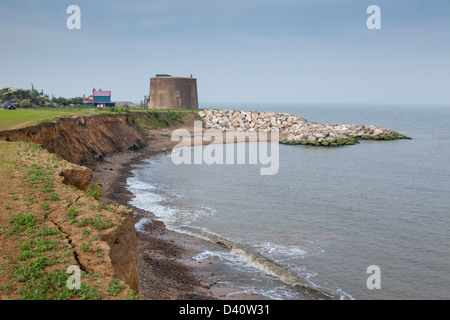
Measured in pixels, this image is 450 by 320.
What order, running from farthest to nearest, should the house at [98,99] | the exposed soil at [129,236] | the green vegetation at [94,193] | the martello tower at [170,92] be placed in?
the martello tower at [170,92], the house at [98,99], the green vegetation at [94,193], the exposed soil at [129,236]

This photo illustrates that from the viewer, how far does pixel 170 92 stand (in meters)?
81.6

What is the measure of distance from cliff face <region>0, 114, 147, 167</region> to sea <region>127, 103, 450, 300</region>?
430cm

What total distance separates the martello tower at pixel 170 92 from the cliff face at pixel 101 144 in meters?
29.8

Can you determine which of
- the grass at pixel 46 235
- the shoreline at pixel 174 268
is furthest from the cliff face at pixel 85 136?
the grass at pixel 46 235

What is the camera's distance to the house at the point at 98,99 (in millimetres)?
78062

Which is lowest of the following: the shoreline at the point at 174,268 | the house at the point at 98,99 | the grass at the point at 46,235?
the shoreline at the point at 174,268

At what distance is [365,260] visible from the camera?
54.7ft

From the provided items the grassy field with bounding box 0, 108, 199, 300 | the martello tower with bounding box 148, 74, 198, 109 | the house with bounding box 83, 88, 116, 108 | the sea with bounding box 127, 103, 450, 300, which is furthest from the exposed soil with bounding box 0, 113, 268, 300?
the martello tower with bounding box 148, 74, 198, 109

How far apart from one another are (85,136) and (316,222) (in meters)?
22.8

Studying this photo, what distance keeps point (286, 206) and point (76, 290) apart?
1860 cm

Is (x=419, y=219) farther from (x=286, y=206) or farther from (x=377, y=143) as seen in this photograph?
(x=377, y=143)

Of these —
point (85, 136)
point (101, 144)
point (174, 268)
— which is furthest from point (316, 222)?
point (101, 144)

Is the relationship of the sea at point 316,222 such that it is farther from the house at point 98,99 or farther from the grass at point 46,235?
the house at point 98,99

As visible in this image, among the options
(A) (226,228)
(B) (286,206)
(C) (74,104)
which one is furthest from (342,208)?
(C) (74,104)
